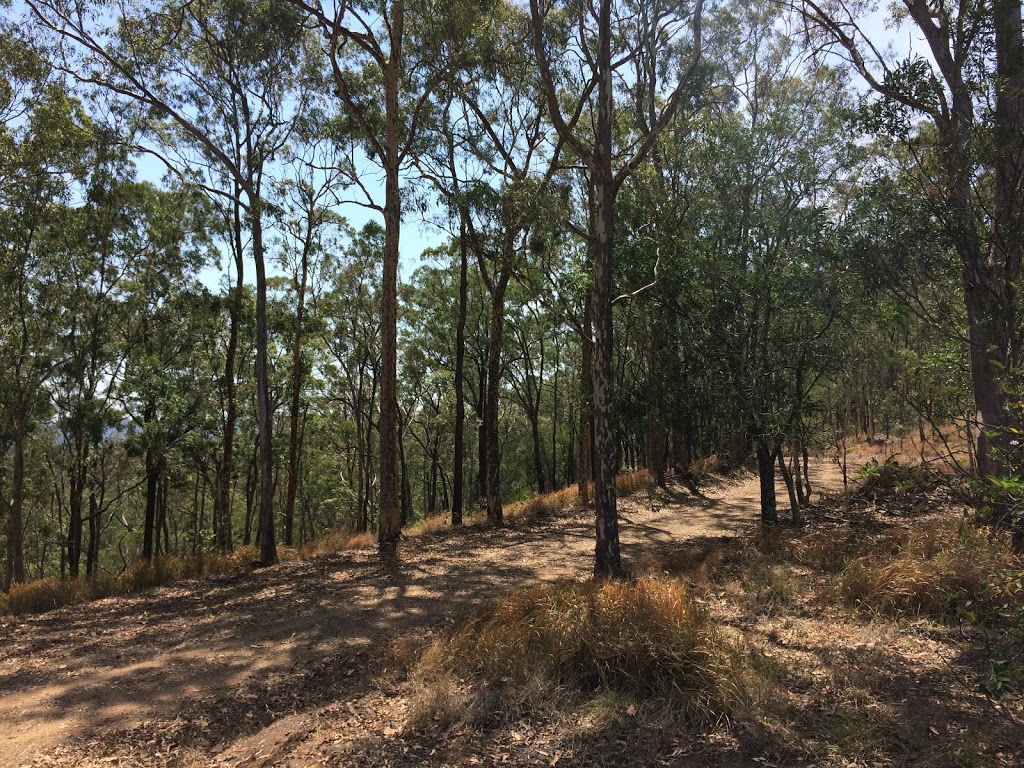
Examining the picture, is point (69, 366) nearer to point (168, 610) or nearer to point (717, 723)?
point (168, 610)

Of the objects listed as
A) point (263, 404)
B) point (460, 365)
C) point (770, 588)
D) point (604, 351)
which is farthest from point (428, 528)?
point (770, 588)

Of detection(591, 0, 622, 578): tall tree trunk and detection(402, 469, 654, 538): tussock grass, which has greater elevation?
detection(591, 0, 622, 578): tall tree trunk

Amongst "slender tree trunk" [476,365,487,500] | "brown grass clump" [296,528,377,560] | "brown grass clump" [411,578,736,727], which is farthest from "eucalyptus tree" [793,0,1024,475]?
"slender tree trunk" [476,365,487,500]

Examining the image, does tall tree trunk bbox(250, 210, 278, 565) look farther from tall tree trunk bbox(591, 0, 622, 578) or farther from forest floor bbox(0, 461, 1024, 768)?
tall tree trunk bbox(591, 0, 622, 578)

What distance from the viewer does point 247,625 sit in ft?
25.1

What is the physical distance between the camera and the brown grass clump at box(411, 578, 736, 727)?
440cm

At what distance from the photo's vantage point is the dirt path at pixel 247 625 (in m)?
5.29

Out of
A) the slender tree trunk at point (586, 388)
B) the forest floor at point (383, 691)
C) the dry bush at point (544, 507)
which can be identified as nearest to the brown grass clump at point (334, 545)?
the forest floor at point (383, 691)

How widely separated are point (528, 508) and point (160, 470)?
1506 cm

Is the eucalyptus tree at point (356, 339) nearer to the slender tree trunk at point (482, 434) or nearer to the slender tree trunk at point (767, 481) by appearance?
the slender tree trunk at point (482, 434)

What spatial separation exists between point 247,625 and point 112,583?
521 centimetres

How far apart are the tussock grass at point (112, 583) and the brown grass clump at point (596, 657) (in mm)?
8426

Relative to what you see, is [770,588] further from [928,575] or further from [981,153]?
[981,153]

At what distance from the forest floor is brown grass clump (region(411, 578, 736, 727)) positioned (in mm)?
222
